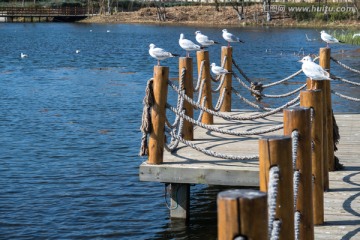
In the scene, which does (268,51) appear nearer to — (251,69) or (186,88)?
(251,69)

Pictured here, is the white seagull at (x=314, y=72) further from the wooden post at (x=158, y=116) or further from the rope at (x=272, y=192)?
the rope at (x=272, y=192)

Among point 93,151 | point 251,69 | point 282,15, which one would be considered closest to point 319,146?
point 93,151

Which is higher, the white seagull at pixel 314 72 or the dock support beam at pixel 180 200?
the white seagull at pixel 314 72

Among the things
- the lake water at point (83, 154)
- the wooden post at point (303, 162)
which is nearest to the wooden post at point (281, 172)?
the wooden post at point (303, 162)

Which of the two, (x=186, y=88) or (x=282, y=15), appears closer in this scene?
(x=186, y=88)

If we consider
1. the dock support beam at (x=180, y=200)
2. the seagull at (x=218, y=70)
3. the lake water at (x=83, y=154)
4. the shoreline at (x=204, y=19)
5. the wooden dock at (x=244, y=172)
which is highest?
the seagull at (x=218, y=70)

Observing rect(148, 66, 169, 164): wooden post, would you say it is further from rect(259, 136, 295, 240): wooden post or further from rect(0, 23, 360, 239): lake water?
rect(259, 136, 295, 240): wooden post

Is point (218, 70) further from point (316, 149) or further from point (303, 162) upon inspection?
point (303, 162)

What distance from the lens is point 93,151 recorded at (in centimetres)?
1847

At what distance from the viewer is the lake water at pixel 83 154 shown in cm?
1265

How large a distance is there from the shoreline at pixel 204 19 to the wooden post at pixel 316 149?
78178 millimetres

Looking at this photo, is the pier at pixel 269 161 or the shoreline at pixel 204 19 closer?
the pier at pixel 269 161

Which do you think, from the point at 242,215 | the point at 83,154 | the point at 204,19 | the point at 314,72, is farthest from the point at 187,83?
the point at 204,19

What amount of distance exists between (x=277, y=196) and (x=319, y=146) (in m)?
2.62
